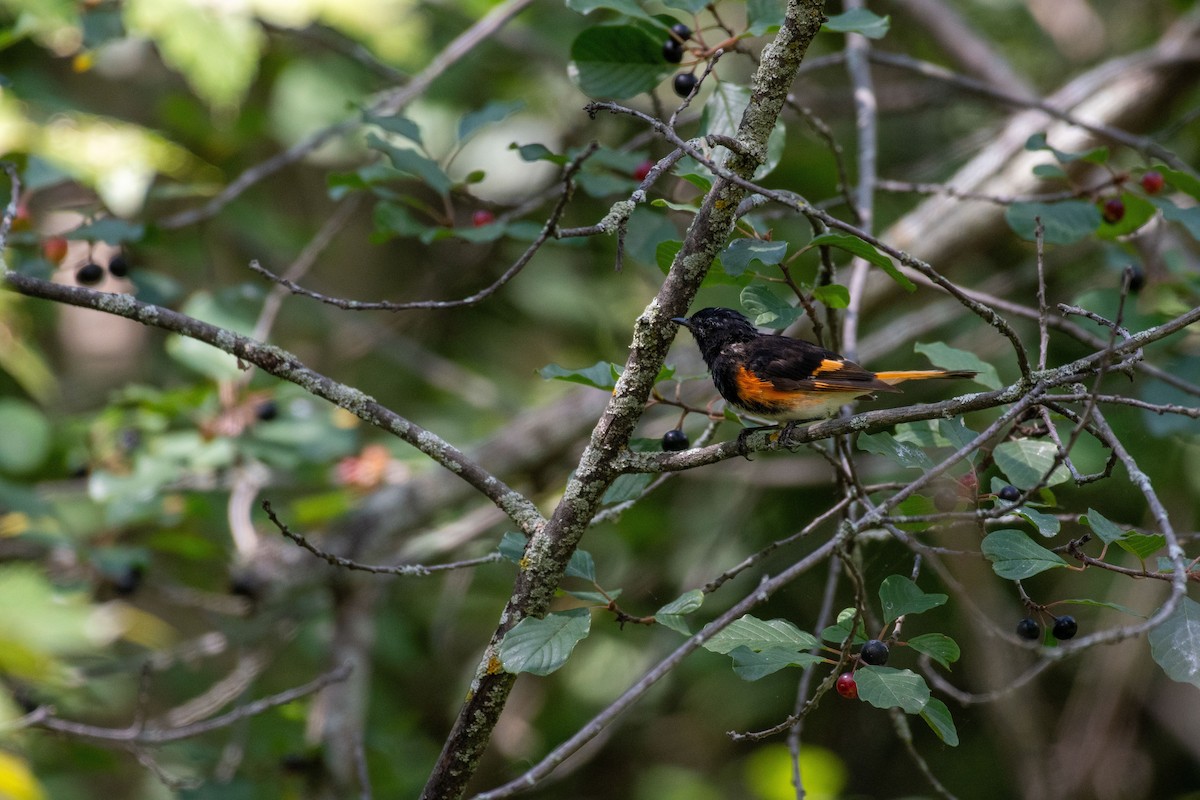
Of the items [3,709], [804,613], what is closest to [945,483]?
[804,613]

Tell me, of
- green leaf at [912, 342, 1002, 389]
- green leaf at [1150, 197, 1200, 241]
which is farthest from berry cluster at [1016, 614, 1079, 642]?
green leaf at [1150, 197, 1200, 241]

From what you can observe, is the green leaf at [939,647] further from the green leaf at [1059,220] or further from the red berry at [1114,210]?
the red berry at [1114,210]

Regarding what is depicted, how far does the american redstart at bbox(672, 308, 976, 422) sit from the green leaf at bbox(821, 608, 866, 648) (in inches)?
32.5

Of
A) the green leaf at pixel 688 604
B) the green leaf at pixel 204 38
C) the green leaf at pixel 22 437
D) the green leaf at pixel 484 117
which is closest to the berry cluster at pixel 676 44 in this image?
the green leaf at pixel 484 117

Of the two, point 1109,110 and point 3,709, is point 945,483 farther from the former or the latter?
point 3,709

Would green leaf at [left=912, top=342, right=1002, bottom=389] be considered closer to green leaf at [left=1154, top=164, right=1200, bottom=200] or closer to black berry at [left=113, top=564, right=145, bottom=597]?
green leaf at [left=1154, top=164, right=1200, bottom=200]

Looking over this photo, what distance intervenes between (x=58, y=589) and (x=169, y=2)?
99.7 inches

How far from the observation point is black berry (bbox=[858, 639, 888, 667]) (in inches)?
83.8

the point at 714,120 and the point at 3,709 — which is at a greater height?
the point at 714,120

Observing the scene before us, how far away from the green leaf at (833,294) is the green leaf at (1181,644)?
3.02 ft

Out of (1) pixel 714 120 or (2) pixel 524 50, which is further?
(2) pixel 524 50

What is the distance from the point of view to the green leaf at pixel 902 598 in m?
2.08

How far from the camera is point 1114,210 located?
133 inches

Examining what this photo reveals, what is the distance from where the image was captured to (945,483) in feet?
8.16
